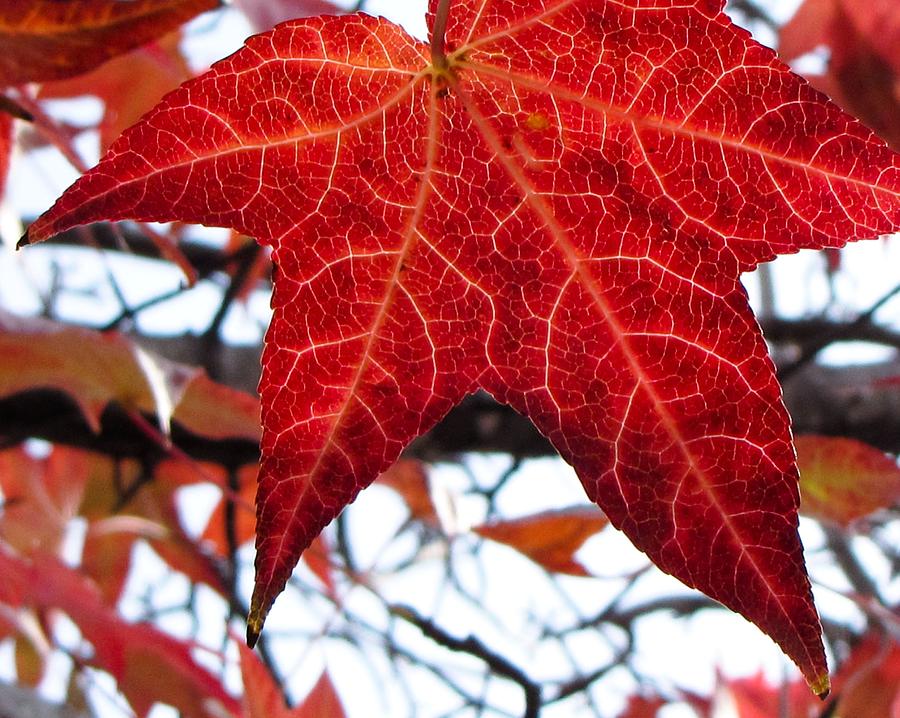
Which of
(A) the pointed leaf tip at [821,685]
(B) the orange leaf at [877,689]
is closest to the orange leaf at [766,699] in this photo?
(B) the orange leaf at [877,689]

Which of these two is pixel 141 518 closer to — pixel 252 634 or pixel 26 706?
pixel 26 706

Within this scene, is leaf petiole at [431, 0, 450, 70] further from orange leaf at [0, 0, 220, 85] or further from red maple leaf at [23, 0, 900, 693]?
orange leaf at [0, 0, 220, 85]

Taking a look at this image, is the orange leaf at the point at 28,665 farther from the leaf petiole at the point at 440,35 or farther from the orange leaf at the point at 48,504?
the leaf petiole at the point at 440,35

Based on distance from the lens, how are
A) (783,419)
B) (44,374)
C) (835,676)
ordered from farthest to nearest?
(835,676) → (44,374) → (783,419)

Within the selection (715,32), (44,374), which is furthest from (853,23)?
(44,374)

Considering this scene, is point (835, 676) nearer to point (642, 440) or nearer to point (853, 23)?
point (853, 23)

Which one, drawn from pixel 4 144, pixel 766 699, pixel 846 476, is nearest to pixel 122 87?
pixel 4 144
